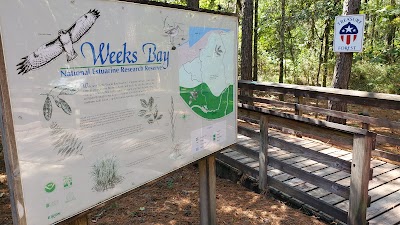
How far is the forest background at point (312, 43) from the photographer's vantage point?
31.4ft

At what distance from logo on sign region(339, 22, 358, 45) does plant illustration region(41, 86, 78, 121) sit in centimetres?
486

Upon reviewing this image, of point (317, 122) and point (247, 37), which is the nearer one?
point (317, 122)

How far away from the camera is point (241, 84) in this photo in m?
5.90

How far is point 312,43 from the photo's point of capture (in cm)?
1488

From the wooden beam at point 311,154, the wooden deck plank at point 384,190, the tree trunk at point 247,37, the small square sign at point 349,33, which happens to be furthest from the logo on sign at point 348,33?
the tree trunk at point 247,37

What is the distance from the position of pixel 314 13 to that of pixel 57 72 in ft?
35.1

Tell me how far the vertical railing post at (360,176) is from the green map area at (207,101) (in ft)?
4.04

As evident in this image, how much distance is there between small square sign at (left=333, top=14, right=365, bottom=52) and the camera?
4969mm

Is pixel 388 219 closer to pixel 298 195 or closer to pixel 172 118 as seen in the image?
pixel 298 195

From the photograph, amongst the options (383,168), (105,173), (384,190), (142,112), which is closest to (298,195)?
(384,190)

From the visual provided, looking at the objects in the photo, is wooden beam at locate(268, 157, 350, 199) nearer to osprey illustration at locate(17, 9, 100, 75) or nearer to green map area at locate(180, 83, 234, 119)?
green map area at locate(180, 83, 234, 119)

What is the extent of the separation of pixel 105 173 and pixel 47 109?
1.68ft

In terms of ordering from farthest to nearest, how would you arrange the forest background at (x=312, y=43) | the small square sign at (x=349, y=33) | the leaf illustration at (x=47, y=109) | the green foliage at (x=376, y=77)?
the green foliage at (x=376, y=77), the forest background at (x=312, y=43), the small square sign at (x=349, y=33), the leaf illustration at (x=47, y=109)

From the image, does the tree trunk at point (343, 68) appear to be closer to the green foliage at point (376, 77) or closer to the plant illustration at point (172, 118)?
the plant illustration at point (172, 118)
